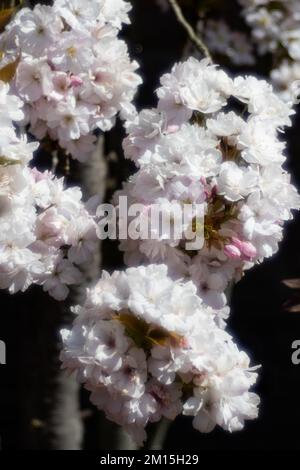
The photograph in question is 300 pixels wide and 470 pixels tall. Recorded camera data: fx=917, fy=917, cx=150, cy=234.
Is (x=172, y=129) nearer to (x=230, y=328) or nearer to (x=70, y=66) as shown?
(x=70, y=66)

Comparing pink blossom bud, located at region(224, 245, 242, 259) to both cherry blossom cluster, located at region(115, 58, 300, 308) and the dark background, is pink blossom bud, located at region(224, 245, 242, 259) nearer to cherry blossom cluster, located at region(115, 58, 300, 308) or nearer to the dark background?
cherry blossom cluster, located at region(115, 58, 300, 308)

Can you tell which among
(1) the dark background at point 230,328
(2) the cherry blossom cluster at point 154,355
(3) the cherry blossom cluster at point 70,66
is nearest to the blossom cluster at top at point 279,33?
(1) the dark background at point 230,328

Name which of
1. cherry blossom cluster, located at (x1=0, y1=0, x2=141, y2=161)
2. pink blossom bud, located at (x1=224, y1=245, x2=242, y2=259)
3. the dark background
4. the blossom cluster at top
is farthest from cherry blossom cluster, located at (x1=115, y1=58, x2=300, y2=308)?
the blossom cluster at top

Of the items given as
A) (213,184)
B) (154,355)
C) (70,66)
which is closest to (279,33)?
(70,66)

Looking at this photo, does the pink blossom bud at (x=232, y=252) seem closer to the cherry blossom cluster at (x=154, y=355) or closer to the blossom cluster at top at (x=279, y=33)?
the cherry blossom cluster at (x=154, y=355)
